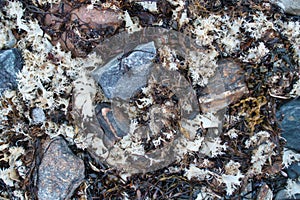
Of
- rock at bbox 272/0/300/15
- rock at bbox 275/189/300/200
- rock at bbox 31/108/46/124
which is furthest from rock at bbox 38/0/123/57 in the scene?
rock at bbox 275/189/300/200

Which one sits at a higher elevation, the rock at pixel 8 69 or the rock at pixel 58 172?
the rock at pixel 8 69

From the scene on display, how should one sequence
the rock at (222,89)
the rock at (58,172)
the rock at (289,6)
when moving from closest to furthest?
the rock at (58,172) → the rock at (222,89) → the rock at (289,6)

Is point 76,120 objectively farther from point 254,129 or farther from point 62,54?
point 254,129

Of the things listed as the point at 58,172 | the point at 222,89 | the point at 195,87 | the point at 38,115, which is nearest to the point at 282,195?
the point at 222,89

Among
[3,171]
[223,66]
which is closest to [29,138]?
[3,171]

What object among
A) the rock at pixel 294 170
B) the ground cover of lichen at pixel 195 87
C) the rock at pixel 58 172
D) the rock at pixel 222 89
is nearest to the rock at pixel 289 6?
the ground cover of lichen at pixel 195 87

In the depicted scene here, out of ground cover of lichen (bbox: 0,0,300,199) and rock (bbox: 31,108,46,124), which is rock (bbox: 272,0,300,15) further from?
rock (bbox: 31,108,46,124)

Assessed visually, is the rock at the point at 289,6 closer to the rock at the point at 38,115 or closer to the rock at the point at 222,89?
the rock at the point at 222,89

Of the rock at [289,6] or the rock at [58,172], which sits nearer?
the rock at [58,172]
